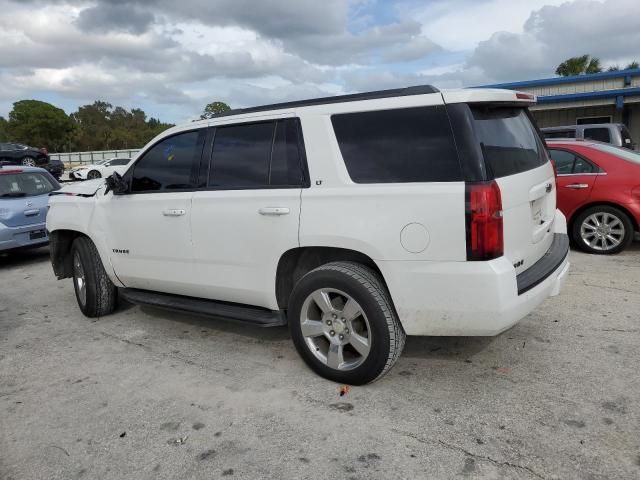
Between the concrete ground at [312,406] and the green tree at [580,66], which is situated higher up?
Result: the green tree at [580,66]

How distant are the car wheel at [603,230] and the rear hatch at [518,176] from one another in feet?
11.6

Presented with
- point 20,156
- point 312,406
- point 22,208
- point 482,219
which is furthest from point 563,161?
point 20,156

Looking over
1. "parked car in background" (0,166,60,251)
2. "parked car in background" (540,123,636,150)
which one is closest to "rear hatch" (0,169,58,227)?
"parked car in background" (0,166,60,251)

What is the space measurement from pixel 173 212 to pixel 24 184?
605 centimetres

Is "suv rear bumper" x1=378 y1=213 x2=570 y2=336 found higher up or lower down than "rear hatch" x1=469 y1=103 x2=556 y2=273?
lower down

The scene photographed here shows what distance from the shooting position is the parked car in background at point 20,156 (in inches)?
1041

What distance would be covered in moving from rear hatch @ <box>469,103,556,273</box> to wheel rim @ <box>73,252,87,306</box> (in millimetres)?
4053

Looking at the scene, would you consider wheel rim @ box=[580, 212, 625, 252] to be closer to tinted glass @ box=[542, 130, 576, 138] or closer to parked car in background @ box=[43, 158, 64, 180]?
tinted glass @ box=[542, 130, 576, 138]

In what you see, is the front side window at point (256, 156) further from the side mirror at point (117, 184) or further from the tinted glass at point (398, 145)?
the side mirror at point (117, 184)

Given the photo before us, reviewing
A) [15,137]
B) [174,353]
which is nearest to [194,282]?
[174,353]

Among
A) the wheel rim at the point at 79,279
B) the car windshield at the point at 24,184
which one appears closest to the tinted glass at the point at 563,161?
the wheel rim at the point at 79,279

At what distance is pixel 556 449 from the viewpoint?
2701mm

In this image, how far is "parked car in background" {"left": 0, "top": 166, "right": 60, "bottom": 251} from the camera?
26.2ft

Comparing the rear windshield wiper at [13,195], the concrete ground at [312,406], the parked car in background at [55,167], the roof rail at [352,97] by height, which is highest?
the parked car in background at [55,167]
